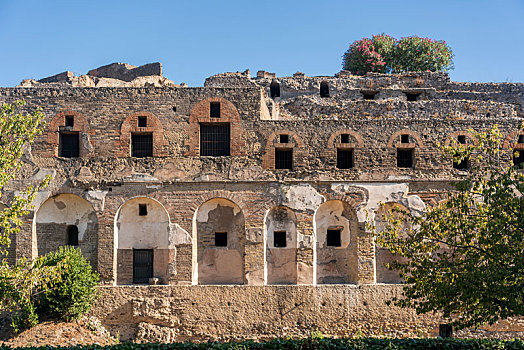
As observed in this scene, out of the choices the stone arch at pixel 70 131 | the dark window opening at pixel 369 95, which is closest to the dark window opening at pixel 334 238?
the dark window opening at pixel 369 95

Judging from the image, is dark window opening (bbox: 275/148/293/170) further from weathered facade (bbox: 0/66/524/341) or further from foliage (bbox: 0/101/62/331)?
foliage (bbox: 0/101/62/331)

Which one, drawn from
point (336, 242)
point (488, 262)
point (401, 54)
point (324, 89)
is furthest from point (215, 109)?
point (401, 54)

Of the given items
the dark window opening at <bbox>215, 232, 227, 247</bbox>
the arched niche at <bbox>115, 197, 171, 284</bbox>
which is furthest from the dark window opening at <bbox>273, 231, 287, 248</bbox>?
the arched niche at <bbox>115, 197, 171, 284</bbox>

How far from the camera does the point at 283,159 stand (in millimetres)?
21859

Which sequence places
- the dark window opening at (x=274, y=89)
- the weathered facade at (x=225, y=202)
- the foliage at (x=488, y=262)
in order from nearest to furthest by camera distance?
the foliage at (x=488, y=262) → the weathered facade at (x=225, y=202) → the dark window opening at (x=274, y=89)

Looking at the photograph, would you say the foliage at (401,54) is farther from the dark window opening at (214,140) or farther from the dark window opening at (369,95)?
the dark window opening at (214,140)

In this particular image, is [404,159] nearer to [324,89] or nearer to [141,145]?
[324,89]

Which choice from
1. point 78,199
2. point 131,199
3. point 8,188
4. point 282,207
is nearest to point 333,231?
point 282,207

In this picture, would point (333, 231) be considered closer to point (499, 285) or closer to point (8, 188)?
point (499, 285)

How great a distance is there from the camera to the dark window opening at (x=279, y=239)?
21302 mm

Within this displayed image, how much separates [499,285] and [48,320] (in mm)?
A: 14627

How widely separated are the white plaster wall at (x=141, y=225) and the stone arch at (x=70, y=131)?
8.80 feet

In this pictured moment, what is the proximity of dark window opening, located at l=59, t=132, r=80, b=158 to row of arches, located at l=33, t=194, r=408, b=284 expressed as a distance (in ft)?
5.57

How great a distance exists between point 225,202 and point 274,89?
8.70m
